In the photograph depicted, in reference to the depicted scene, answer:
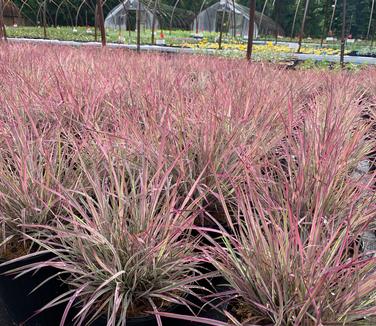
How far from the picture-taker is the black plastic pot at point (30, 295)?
1.13m

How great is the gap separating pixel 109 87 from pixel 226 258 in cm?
178

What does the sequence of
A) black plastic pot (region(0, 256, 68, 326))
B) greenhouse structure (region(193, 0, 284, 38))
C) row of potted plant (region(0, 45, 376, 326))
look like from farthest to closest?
greenhouse structure (region(193, 0, 284, 38)) < black plastic pot (region(0, 256, 68, 326)) < row of potted plant (region(0, 45, 376, 326))

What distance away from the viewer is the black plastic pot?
1128 millimetres

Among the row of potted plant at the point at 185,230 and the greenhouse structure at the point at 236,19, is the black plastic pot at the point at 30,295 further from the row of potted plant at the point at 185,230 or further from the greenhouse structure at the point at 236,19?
the greenhouse structure at the point at 236,19

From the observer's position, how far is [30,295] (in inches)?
44.4

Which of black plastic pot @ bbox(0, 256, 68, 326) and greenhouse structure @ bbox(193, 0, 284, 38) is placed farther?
greenhouse structure @ bbox(193, 0, 284, 38)

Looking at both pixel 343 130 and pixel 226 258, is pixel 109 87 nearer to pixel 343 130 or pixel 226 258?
pixel 343 130

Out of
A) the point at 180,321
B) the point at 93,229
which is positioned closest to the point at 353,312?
the point at 180,321

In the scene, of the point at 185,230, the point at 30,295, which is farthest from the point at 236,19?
the point at 30,295

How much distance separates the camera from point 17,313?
117 cm

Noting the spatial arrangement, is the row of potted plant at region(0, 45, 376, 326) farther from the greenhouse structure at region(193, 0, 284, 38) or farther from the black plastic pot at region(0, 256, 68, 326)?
the greenhouse structure at region(193, 0, 284, 38)

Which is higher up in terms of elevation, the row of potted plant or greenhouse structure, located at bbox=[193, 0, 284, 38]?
greenhouse structure, located at bbox=[193, 0, 284, 38]

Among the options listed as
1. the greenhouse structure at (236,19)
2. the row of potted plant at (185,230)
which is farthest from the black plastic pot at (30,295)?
the greenhouse structure at (236,19)

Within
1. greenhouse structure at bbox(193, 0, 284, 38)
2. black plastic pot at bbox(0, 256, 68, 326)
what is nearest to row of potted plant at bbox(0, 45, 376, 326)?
black plastic pot at bbox(0, 256, 68, 326)
